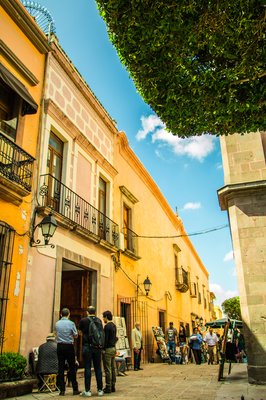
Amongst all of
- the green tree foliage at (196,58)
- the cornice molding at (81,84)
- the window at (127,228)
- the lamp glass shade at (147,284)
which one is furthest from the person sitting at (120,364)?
the cornice molding at (81,84)

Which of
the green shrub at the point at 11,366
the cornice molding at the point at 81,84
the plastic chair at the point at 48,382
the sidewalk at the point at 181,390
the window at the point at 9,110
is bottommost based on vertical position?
the sidewalk at the point at 181,390

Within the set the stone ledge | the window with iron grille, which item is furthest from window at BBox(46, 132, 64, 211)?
the stone ledge

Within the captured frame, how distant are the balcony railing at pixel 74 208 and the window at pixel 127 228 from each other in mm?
2158

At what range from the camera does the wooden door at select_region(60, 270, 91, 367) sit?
10.7 meters

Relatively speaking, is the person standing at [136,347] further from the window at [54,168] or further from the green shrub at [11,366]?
the green shrub at [11,366]

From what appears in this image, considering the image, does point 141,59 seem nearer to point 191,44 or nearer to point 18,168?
point 191,44

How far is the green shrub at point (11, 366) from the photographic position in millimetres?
6218

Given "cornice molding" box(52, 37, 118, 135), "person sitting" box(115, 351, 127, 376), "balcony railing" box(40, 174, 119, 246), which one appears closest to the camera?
"balcony railing" box(40, 174, 119, 246)

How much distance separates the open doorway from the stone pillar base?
16.6 feet

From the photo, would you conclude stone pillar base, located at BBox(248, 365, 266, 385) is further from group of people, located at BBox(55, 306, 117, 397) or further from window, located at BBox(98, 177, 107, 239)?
window, located at BBox(98, 177, 107, 239)

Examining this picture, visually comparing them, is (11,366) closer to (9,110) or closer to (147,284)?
(9,110)

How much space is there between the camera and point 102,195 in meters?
12.9

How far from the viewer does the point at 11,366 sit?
6324mm

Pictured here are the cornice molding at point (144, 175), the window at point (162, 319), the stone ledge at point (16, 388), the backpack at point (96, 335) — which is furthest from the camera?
the window at point (162, 319)
